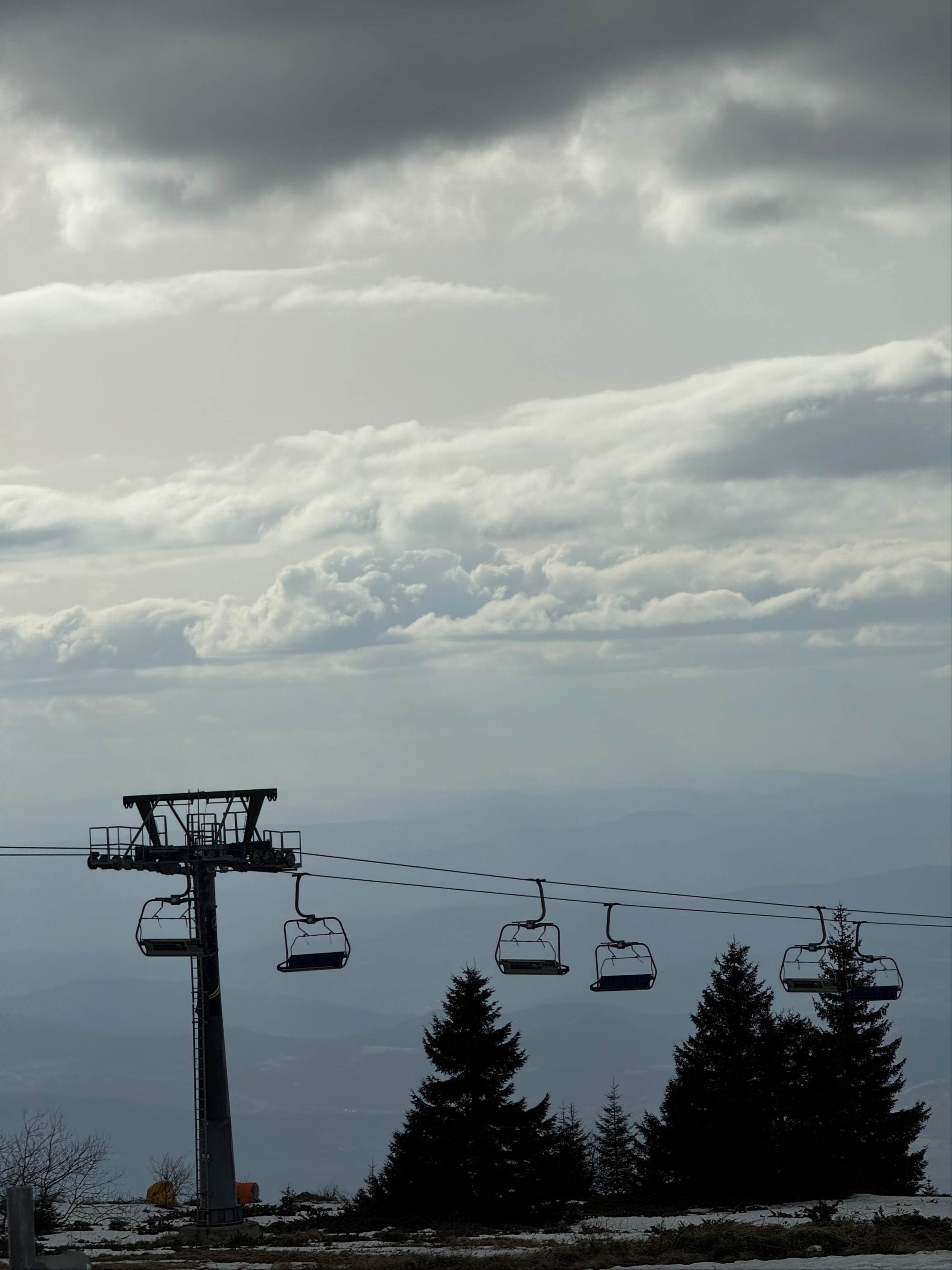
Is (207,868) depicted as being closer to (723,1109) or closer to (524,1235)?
(524,1235)

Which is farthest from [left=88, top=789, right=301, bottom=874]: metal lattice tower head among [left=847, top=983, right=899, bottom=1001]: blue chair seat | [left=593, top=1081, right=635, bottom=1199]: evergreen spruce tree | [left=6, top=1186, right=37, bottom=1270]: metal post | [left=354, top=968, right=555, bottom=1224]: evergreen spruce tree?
[left=593, top=1081, right=635, bottom=1199]: evergreen spruce tree

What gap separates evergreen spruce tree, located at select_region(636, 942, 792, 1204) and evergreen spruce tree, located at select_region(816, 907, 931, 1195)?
2255 mm

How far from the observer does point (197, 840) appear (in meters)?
41.5

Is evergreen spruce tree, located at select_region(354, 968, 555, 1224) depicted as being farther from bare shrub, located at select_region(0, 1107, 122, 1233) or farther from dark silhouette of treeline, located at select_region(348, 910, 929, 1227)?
bare shrub, located at select_region(0, 1107, 122, 1233)

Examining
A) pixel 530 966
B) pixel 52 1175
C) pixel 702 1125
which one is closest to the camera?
pixel 530 966

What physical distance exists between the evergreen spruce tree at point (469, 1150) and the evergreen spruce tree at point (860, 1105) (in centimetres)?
1183

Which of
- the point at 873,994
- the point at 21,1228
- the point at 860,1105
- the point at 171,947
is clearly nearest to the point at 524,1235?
the point at 873,994

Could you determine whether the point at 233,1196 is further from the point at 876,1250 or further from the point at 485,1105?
the point at 876,1250

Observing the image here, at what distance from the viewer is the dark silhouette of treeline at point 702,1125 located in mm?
43594

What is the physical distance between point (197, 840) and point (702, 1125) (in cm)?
2180

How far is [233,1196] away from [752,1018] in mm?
21469

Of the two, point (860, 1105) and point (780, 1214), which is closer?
point (780, 1214)

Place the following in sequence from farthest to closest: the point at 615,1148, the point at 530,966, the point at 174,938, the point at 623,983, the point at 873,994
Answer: the point at 615,1148 → the point at 174,938 → the point at 873,994 → the point at 623,983 → the point at 530,966

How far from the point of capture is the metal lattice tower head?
4131 centimetres
